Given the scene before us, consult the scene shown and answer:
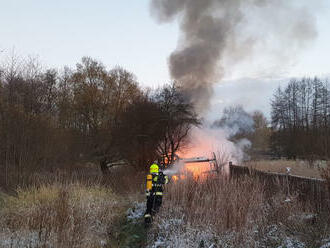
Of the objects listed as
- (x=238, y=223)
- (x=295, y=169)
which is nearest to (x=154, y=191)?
(x=238, y=223)

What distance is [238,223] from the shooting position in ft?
18.1

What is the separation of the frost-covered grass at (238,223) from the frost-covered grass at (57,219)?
1408mm

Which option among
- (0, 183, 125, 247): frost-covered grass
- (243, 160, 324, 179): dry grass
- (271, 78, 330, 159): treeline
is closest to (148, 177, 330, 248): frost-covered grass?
(0, 183, 125, 247): frost-covered grass

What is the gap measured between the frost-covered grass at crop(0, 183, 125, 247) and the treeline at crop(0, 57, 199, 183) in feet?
11.3

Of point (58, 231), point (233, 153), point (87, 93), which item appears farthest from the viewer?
point (87, 93)

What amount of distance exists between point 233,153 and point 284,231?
12452 millimetres

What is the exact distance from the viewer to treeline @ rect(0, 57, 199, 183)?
35.8 feet

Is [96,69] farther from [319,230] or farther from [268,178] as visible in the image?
[319,230]

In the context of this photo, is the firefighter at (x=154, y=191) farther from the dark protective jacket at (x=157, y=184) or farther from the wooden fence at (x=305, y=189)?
the wooden fence at (x=305, y=189)

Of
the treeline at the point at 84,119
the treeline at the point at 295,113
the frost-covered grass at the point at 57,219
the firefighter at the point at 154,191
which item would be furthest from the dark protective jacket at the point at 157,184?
the treeline at the point at 295,113

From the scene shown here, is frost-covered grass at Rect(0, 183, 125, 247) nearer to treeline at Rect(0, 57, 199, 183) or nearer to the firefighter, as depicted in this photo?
the firefighter

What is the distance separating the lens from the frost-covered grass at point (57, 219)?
4.86m

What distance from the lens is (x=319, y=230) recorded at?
210 inches

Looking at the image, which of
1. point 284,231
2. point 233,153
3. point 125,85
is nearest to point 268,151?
point 233,153
